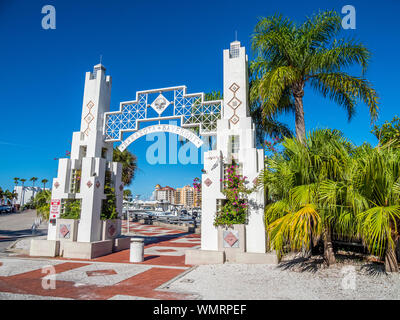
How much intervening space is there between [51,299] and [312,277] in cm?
563

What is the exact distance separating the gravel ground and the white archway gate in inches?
42.5

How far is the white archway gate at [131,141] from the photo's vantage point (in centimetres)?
858

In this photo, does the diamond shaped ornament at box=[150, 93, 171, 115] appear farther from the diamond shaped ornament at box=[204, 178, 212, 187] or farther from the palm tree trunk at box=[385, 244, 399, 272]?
the palm tree trunk at box=[385, 244, 399, 272]

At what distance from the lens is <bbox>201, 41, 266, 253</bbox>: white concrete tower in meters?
8.38

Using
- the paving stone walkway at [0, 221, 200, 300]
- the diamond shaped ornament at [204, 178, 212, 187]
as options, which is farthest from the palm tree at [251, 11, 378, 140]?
the paving stone walkway at [0, 221, 200, 300]

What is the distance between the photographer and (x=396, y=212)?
546 cm

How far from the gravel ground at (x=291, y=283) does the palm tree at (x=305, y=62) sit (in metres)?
4.38

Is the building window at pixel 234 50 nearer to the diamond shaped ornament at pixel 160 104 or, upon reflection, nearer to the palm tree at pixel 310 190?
the diamond shaped ornament at pixel 160 104

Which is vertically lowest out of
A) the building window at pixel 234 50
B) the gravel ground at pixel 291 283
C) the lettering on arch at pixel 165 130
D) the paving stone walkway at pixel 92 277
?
the paving stone walkway at pixel 92 277

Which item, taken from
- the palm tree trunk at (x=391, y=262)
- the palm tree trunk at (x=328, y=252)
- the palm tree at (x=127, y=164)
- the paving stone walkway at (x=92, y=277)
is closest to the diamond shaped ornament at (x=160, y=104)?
the paving stone walkway at (x=92, y=277)

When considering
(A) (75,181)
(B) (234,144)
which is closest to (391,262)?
(B) (234,144)

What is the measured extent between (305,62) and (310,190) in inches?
213

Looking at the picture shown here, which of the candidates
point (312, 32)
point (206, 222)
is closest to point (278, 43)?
point (312, 32)

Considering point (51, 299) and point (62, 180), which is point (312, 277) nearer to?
point (51, 299)
